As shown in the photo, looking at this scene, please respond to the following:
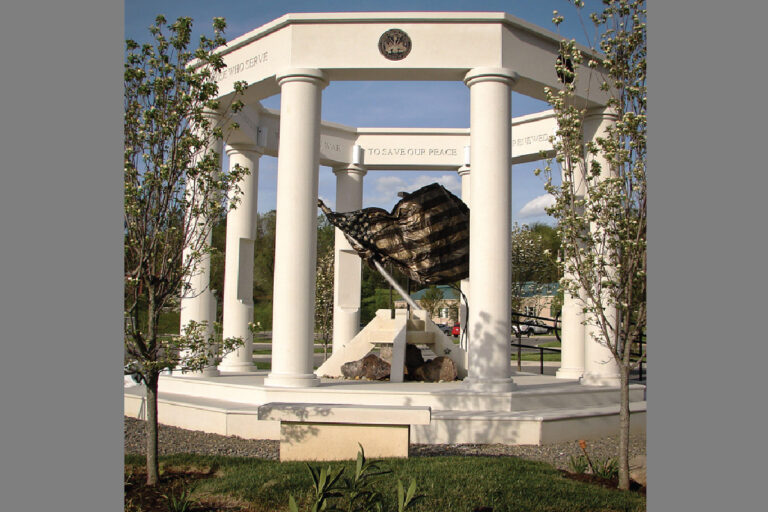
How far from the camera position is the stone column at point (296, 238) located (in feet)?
44.4

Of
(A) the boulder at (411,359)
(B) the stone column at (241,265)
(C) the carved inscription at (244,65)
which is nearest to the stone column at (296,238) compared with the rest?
(C) the carved inscription at (244,65)

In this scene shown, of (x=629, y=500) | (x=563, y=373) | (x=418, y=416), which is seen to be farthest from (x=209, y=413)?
(x=563, y=373)

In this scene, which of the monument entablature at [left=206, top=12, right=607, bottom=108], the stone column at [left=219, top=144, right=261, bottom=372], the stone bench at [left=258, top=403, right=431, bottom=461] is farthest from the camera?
the stone column at [left=219, top=144, right=261, bottom=372]

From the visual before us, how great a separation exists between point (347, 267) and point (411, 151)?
13.1 feet

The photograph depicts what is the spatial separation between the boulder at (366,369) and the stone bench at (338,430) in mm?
6545

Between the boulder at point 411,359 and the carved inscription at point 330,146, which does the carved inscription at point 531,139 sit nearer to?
the carved inscription at point 330,146

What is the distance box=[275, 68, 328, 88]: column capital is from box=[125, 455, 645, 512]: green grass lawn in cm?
731

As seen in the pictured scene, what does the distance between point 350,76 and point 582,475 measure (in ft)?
28.3

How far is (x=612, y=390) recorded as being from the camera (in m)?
15.3

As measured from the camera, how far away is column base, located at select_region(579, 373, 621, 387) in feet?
51.3

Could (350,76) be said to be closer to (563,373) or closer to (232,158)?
(232,158)

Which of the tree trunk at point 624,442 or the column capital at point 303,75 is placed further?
the column capital at point 303,75

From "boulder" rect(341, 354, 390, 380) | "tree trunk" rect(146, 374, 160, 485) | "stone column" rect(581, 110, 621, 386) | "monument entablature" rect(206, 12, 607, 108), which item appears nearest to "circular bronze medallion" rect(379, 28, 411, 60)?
"monument entablature" rect(206, 12, 607, 108)

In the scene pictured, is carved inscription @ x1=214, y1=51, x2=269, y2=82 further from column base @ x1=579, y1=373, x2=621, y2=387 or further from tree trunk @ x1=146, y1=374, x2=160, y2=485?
column base @ x1=579, y1=373, x2=621, y2=387
